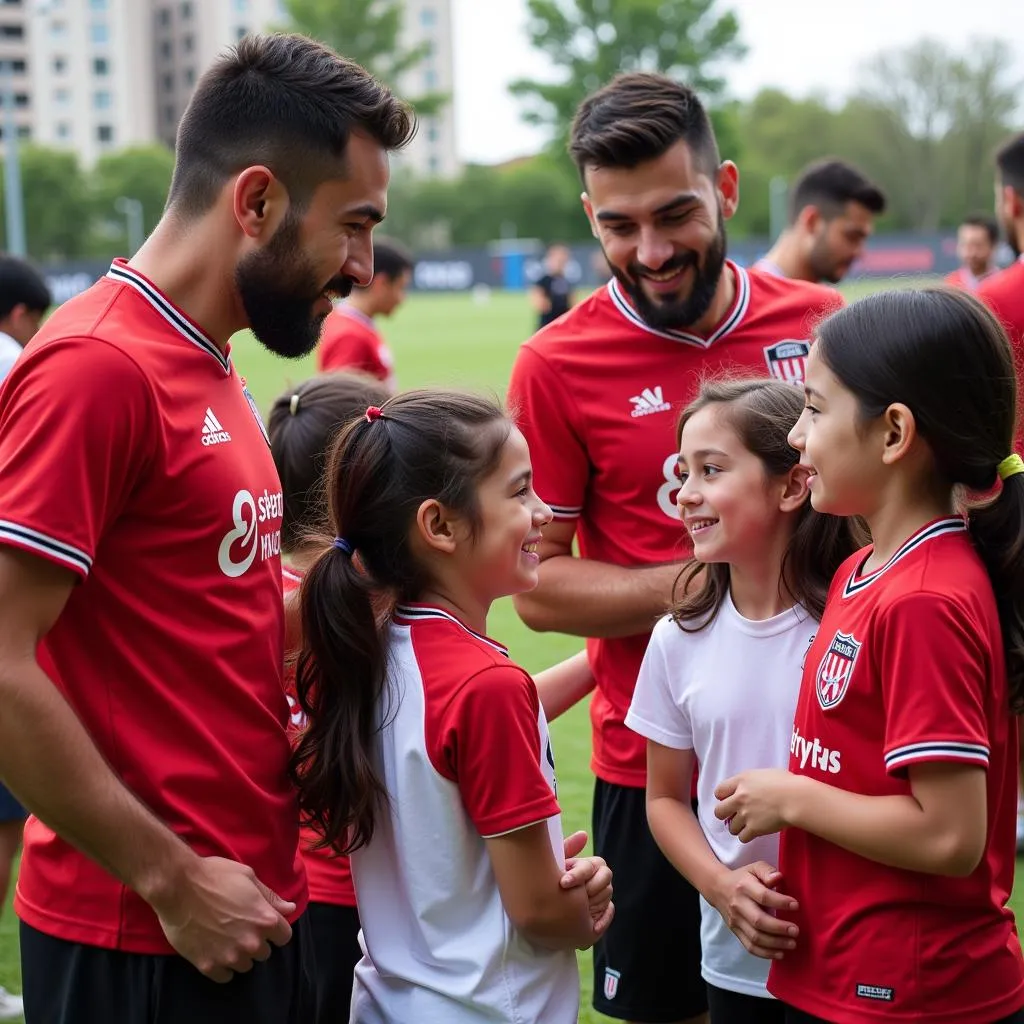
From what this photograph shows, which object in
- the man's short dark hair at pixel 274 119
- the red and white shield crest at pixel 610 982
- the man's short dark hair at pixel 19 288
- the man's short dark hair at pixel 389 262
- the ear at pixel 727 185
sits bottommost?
the red and white shield crest at pixel 610 982

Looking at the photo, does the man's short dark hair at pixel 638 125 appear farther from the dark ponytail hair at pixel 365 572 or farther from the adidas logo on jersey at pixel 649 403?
the dark ponytail hair at pixel 365 572

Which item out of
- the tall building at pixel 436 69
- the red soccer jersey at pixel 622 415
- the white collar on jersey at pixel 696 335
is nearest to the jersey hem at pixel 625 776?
the red soccer jersey at pixel 622 415

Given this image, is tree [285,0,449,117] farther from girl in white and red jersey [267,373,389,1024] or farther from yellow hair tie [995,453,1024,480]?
yellow hair tie [995,453,1024,480]

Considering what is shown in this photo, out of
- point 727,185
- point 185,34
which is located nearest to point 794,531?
point 727,185

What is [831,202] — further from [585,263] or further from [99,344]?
[585,263]

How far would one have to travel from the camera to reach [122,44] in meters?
83.7

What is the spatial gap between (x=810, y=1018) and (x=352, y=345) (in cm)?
729

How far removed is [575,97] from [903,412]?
193 ft

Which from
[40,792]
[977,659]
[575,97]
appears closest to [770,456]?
[977,659]

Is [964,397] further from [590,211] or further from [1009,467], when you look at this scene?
[590,211]

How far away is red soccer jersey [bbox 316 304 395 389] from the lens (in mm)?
9070

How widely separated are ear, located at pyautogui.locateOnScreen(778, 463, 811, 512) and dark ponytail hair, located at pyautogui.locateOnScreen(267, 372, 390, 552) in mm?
1117

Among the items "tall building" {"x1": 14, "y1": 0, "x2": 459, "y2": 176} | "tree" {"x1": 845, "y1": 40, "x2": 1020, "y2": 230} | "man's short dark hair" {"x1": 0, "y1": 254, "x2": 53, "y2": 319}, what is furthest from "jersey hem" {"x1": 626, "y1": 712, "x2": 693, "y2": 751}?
"tall building" {"x1": 14, "y1": 0, "x2": 459, "y2": 176}

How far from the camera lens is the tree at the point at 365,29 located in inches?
2333
